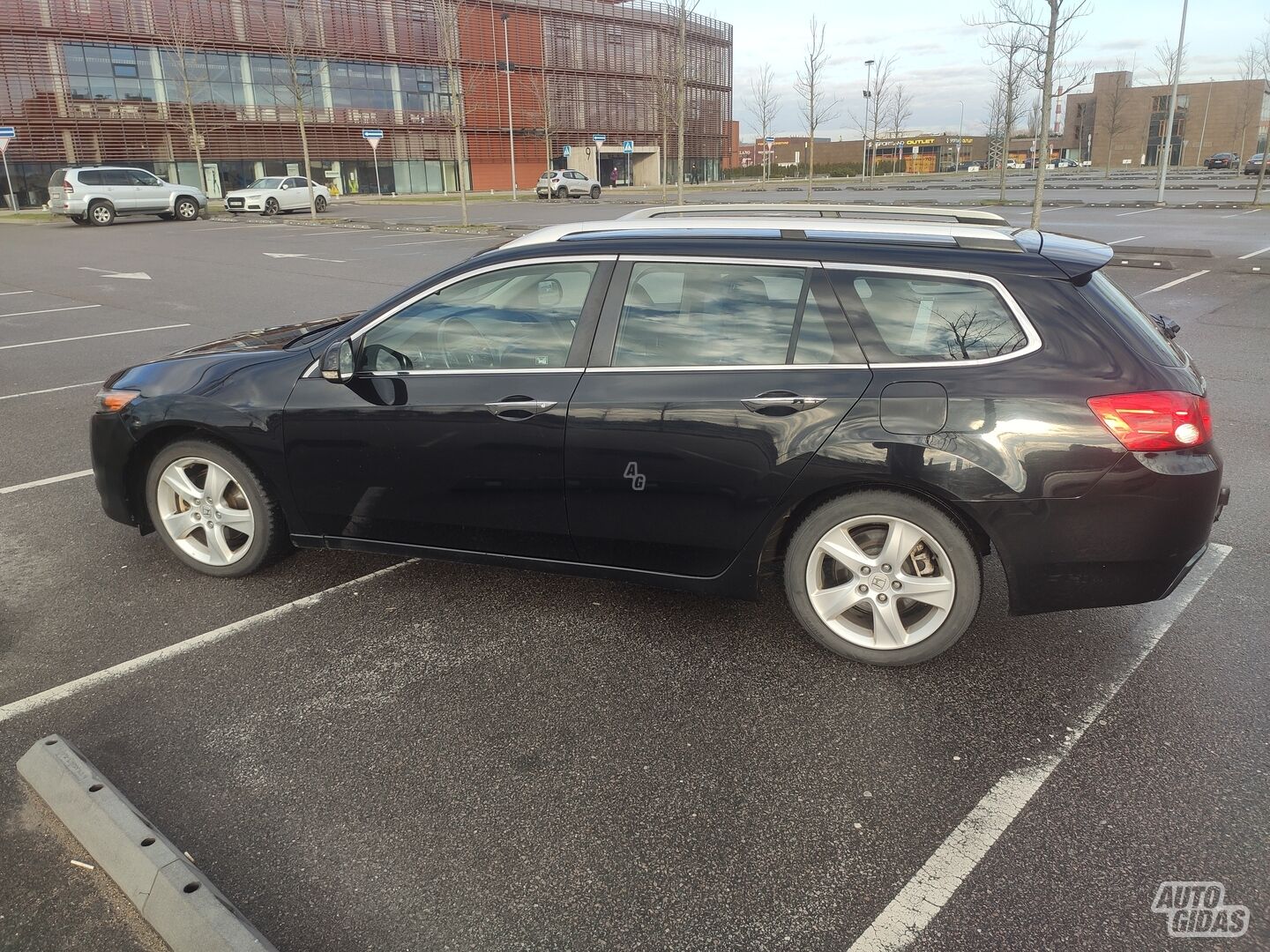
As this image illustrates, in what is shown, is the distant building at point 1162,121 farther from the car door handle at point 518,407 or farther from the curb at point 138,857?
the curb at point 138,857

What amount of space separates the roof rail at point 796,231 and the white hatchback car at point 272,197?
38667mm

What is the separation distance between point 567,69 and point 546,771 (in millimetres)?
71039

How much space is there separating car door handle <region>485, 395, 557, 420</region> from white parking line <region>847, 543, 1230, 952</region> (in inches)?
Answer: 82.2

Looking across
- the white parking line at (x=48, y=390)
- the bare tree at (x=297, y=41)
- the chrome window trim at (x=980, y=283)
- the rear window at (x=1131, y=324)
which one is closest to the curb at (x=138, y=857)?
the chrome window trim at (x=980, y=283)

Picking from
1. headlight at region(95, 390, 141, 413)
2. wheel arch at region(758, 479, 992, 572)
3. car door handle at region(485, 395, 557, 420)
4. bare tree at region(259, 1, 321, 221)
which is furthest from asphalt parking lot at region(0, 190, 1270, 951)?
bare tree at region(259, 1, 321, 221)

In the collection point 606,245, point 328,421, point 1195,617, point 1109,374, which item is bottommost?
point 1195,617

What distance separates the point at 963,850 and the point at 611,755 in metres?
1.12

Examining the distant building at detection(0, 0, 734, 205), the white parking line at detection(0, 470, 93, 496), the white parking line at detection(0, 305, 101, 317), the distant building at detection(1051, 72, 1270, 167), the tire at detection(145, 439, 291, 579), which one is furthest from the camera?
the distant building at detection(1051, 72, 1270, 167)

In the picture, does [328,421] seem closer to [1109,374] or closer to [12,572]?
[12,572]

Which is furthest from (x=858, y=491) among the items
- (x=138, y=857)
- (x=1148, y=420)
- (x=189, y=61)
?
(x=189, y=61)

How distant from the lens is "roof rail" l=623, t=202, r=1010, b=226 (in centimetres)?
422

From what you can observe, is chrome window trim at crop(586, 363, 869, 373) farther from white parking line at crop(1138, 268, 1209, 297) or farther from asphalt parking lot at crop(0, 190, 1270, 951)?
white parking line at crop(1138, 268, 1209, 297)

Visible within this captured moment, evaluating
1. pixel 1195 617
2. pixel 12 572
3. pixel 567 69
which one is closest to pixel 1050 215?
pixel 1195 617

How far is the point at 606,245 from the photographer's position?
3879mm
